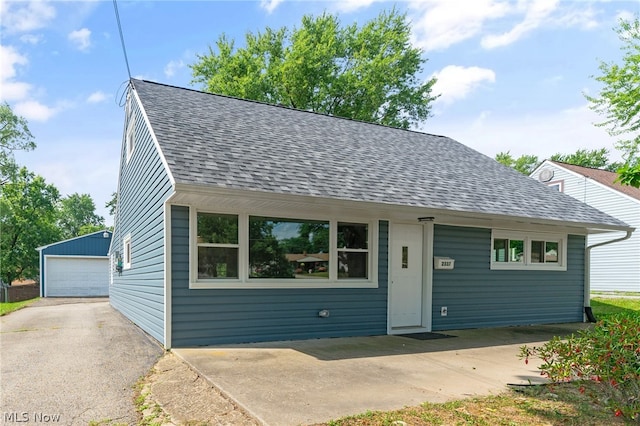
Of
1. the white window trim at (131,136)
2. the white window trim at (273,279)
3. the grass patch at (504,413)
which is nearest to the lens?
the grass patch at (504,413)

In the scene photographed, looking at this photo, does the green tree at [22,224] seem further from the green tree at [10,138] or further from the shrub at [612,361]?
the shrub at [612,361]

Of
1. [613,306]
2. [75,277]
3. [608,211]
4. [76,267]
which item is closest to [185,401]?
[613,306]

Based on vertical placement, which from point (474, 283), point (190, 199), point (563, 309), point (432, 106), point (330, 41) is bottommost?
point (563, 309)

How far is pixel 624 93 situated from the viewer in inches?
685

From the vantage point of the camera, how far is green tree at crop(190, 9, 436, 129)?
76.2 ft

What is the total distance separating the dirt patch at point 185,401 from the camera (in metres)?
3.66

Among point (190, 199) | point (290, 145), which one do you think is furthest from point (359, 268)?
point (190, 199)

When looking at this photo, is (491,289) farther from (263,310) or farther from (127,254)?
(127,254)

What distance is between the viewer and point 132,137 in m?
10.7

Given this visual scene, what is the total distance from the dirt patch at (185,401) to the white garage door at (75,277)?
19.4 meters

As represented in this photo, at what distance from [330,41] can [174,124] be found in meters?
18.4

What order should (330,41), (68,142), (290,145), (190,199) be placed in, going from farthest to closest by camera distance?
(330,41) → (68,142) → (290,145) → (190,199)

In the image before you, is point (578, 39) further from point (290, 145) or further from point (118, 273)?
point (118, 273)

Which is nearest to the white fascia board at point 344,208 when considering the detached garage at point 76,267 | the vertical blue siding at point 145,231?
the vertical blue siding at point 145,231
